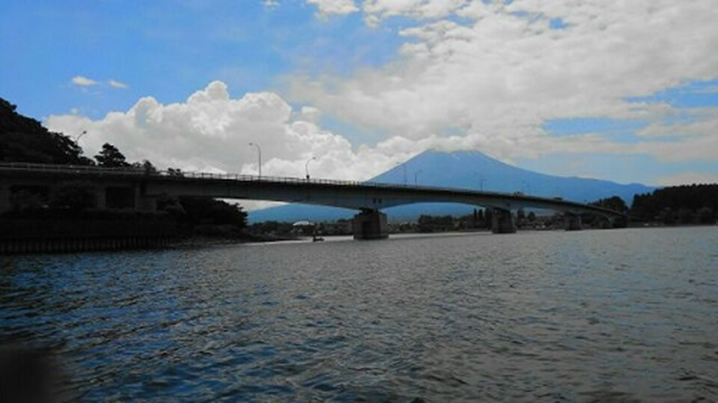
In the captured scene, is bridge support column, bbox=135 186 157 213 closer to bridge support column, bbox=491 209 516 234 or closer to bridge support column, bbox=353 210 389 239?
bridge support column, bbox=353 210 389 239

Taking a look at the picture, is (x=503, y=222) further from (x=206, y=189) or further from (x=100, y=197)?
(x=100, y=197)

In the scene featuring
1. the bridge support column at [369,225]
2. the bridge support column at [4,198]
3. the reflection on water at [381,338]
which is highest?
the bridge support column at [4,198]

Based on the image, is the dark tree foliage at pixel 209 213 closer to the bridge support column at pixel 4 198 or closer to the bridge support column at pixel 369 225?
the bridge support column at pixel 369 225

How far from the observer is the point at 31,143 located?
104 m

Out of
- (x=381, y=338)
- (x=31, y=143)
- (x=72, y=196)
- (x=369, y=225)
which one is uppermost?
(x=31, y=143)

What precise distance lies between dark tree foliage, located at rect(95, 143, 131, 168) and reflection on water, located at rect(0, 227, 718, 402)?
9498 cm

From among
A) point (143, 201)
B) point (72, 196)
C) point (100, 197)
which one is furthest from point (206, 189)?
point (72, 196)

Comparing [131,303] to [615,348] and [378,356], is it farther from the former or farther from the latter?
[615,348]

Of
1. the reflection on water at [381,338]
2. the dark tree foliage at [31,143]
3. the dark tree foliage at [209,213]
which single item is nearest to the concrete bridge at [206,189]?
the dark tree foliage at [31,143]

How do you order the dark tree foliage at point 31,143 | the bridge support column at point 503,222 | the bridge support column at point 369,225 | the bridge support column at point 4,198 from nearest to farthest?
1. the bridge support column at point 4,198
2. the dark tree foliage at point 31,143
3. the bridge support column at point 369,225
4. the bridge support column at point 503,222

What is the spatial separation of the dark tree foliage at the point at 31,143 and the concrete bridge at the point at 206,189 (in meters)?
7.34

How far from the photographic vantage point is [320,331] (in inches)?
698

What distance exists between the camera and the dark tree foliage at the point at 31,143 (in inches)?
3885

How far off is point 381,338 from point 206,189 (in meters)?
82.3
